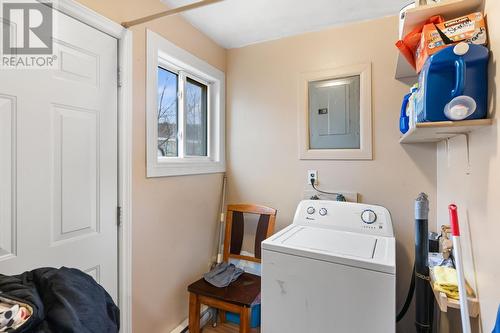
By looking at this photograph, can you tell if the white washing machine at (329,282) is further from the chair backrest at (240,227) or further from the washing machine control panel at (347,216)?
the chair backrest at (240,227)

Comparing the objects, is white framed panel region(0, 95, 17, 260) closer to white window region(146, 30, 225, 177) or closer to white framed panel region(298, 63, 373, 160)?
white window region(146, 30, 225, 177)

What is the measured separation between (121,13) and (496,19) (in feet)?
5.50

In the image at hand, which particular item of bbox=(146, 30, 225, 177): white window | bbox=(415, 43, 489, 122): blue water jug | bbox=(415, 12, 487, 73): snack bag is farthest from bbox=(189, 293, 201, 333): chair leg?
bbox=(415, 12, 487, 73): snack bag

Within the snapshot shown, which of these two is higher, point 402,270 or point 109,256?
point 109,256

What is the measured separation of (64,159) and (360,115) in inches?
75.0

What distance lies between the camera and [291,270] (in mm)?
1346

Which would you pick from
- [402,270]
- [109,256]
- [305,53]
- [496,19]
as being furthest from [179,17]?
[402,270]

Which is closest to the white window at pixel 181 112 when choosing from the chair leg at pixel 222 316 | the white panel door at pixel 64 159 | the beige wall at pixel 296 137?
the beige wall at pixel 296 137

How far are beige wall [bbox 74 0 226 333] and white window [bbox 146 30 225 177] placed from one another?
0.06 meters

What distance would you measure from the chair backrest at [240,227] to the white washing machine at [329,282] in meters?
0.55

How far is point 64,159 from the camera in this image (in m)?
1.24

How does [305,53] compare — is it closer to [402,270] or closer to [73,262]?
[402,270]

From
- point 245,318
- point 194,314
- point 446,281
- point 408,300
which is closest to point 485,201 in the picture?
point 446,281

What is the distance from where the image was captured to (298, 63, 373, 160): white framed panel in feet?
6.36
